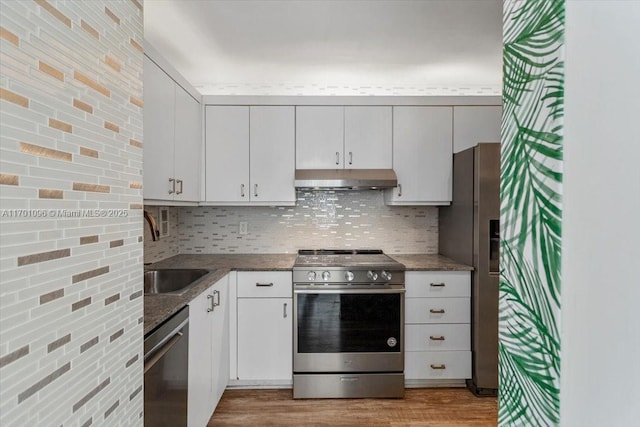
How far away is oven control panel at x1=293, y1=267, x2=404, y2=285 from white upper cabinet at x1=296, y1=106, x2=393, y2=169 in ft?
2.81

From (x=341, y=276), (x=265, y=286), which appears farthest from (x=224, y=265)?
(x=341, y=276)

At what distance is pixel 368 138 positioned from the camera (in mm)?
2977

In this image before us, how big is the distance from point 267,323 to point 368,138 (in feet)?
5.25

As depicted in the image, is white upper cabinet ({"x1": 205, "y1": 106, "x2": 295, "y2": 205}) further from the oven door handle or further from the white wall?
the white wall

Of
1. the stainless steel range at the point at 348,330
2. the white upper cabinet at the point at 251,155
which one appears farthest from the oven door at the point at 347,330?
the white upper cabinet at the point at 251,155

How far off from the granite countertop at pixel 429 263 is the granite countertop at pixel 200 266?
88 cm

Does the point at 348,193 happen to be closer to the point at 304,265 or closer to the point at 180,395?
the point at 304,265

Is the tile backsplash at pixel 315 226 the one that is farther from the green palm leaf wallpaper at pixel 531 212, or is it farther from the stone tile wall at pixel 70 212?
the green palm leaf wallpaper at pixel 531 212

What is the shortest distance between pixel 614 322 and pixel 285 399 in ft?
8.30

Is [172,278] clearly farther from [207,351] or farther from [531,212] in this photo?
[531,212]

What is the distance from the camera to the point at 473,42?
99.0 inches

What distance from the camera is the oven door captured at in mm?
2564

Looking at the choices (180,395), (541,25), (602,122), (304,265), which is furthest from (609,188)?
(304,265)

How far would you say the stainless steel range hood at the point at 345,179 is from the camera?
282cm
